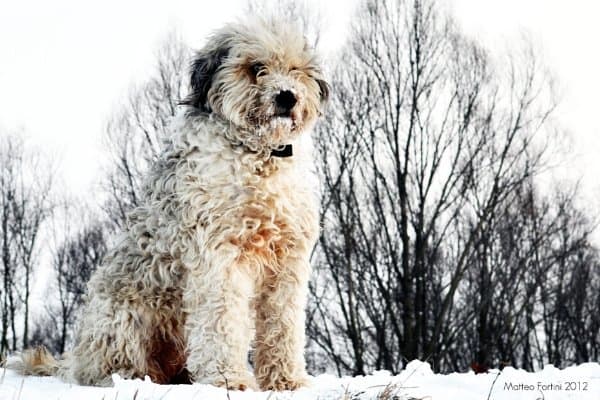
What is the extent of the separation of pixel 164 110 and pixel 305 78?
49.2 ft

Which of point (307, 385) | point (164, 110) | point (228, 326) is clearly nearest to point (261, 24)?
point (228, 326)

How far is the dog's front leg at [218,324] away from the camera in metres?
4.38

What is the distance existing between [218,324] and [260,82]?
162 cm

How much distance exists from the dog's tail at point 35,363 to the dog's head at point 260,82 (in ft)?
7.94

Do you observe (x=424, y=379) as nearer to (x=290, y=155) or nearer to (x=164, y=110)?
(x=290, y=155)

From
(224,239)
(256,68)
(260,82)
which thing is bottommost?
(224,239)

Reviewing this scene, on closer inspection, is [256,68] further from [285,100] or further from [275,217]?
[275,217]

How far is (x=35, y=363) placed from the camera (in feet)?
18.0

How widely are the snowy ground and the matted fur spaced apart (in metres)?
0.60

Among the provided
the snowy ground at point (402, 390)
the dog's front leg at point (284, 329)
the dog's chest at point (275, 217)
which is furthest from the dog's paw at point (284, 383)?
the dog's chest at point (275, 217)

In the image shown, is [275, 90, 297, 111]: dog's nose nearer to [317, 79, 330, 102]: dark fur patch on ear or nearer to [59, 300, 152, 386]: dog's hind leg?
[317, 79, 330, 102]: dark fur patch on ear

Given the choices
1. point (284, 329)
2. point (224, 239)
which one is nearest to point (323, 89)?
point (224, 239)

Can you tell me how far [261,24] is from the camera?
4.81 m

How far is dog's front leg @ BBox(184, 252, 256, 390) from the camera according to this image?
4.38 meters
